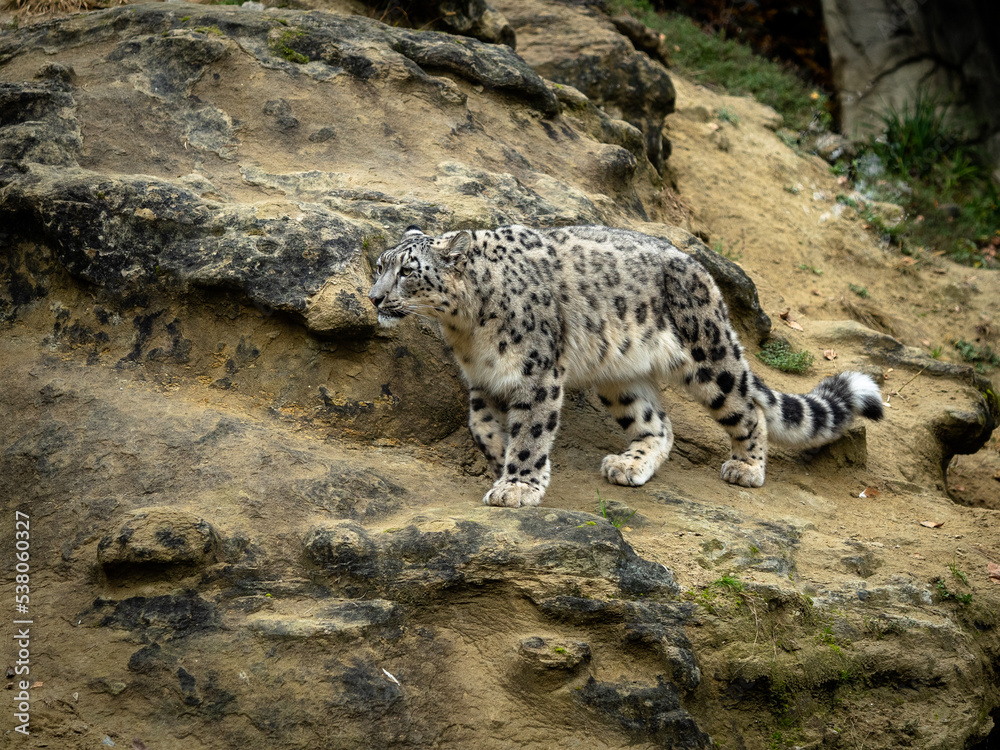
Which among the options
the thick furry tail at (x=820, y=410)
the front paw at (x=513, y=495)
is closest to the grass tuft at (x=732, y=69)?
the thick furry tail at (x=820, y=410)

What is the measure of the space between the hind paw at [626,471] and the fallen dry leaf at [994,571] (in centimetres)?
224

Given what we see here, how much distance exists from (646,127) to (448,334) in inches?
240

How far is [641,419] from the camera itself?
6.48 metres

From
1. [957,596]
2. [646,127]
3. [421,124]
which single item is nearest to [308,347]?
[421,124]

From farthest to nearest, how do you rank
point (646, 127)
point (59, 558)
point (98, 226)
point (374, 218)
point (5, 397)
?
point (646, 127), point (374, 218), point (98, 226), point (5, 397), point (59, 558)

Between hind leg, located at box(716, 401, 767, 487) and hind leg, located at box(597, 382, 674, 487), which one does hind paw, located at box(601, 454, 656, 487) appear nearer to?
hind leg, located at box(597, 382, 674, 487)

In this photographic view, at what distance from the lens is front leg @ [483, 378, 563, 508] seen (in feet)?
17.8

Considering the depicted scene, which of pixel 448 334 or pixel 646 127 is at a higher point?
pixel 646 127

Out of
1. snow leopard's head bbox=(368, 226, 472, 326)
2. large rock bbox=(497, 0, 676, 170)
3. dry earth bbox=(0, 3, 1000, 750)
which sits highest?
large rock bbox=(497, 0, 676, 170)

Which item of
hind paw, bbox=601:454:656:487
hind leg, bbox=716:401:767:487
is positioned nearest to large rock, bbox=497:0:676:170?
hind leg, bbox=716:401:767:487

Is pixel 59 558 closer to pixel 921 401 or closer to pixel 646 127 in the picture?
pixel 921 401

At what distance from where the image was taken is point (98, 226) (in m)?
5.59

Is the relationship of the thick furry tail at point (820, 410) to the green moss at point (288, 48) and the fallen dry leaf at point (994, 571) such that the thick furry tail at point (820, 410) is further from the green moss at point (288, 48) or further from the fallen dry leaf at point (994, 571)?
the green moss at point (288, 48)

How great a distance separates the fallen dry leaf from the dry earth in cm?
6
